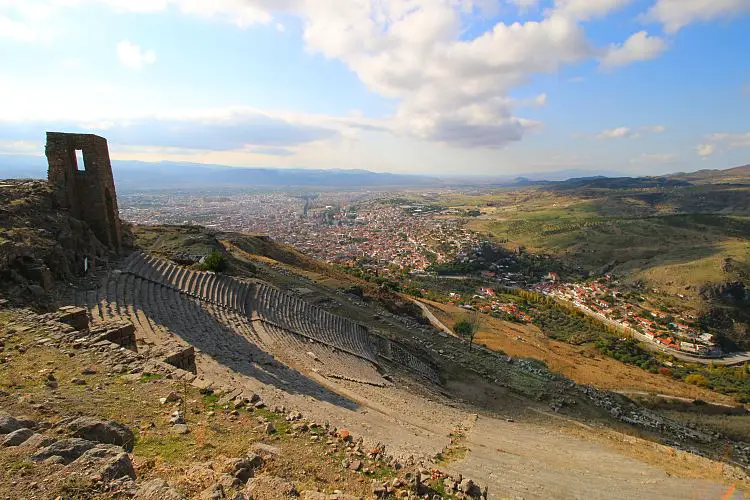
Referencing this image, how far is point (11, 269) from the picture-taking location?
38.8 feet

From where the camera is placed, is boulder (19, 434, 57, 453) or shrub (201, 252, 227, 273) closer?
boulder (19, 434, 57, 453)

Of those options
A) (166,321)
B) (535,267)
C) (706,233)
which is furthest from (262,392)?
(706,233)

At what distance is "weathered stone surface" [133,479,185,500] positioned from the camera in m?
4.49

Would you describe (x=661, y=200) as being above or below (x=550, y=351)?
above

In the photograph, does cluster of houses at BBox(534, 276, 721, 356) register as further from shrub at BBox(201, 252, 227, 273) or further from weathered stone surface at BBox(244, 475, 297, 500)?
weathered stone surface at BBox(244, 475, 297, 500)

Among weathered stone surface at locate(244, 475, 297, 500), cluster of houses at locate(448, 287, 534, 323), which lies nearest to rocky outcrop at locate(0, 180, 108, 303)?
weathered stone surface at locate(244, 475, 297, 500)

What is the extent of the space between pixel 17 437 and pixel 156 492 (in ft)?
7.14

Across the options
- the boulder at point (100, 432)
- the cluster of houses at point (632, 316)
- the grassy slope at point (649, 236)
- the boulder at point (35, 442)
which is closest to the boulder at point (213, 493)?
the boulder at point (100, 432)

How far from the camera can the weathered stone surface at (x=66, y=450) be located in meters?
4.75

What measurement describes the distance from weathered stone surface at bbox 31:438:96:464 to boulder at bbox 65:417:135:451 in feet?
1.84

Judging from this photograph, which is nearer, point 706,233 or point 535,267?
point 535,267

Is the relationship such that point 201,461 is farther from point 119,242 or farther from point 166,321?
point 119,242

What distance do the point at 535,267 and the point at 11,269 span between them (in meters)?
90.4

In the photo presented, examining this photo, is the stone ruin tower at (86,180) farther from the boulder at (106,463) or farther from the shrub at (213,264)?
the boulder at (106,463)
